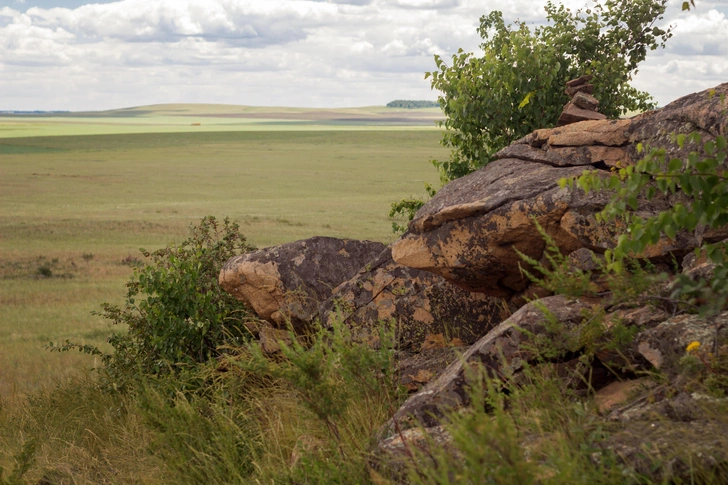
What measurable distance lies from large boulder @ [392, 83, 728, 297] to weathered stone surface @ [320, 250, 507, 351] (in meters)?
0.36

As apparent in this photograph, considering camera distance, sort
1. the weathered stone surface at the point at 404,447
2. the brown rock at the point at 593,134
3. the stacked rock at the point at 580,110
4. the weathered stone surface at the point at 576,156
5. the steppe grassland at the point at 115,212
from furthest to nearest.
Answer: the steppe grassland at the point at 115,212
the stacked rock at the point at 580,110
the brown rock at the point at 593,134
the weathered stone surface at the point at 576,156
the weathered stone surface at the point at 404,447

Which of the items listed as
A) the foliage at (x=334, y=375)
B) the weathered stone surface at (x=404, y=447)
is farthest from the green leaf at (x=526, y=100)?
the weathered stone surface at (x=404, y=447)

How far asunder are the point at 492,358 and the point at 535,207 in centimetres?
179

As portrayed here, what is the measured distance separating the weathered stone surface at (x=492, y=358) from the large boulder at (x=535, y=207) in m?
0.78

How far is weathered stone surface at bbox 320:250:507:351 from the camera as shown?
8.65m

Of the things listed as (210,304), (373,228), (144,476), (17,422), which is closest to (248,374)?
(210,304)

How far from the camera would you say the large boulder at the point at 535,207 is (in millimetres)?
7391

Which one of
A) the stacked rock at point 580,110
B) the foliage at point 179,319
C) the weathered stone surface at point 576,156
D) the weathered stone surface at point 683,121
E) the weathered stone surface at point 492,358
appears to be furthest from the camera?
the foliage at point 179,319

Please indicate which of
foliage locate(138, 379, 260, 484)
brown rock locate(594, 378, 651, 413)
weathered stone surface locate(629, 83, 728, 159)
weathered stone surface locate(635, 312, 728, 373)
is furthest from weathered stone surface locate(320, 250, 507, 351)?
weathered stone surface locate(635, 312, 728, 373)

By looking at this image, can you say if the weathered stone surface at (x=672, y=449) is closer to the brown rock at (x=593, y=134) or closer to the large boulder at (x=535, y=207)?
the large boulder at (x=535, y=207)

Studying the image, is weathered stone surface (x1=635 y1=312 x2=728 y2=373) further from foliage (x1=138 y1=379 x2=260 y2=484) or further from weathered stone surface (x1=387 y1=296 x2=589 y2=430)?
foliage (x1=138 y1=379 x2=260 y2=484)

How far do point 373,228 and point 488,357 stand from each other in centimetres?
3276

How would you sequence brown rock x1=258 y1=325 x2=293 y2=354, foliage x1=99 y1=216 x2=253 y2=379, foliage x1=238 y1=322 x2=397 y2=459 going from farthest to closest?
foliage x1=99 y1=216 x2=253 y2=379 → brown rock x1=258 y1=325 x2=293 y2=354 → foliage x1=238 y1=322 x2=397 y2=459

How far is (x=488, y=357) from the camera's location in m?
6.50
